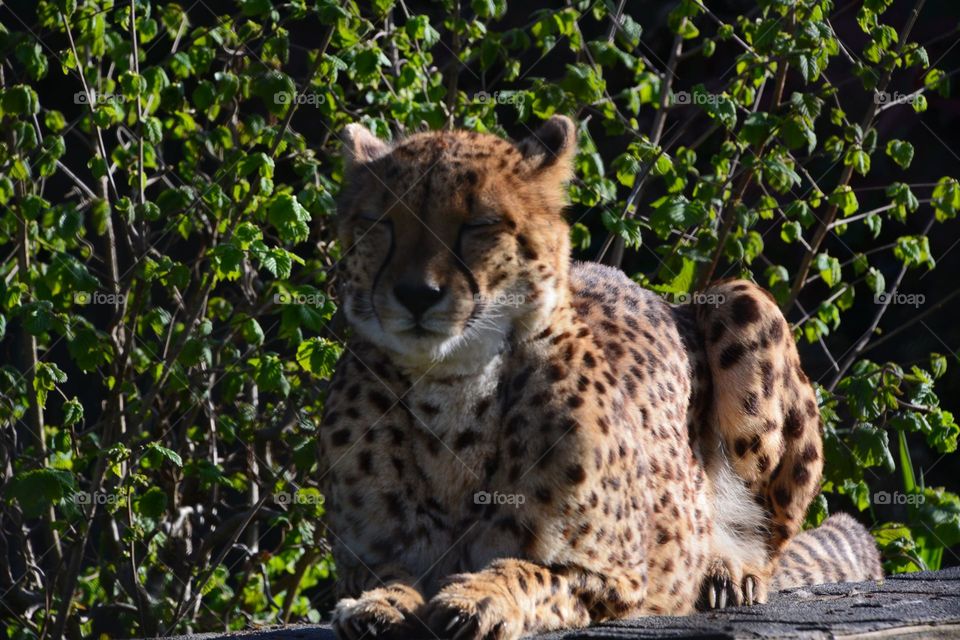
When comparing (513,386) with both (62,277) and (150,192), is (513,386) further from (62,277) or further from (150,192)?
(150,192)

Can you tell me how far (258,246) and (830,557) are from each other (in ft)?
7.41

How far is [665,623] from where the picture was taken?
3850mm

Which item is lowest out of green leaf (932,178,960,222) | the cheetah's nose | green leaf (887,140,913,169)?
the cheetah's nose

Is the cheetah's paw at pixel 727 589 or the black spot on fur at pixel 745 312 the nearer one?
the cheetah's paw at pixel 727 589

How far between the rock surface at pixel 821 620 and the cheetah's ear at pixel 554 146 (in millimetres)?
1248

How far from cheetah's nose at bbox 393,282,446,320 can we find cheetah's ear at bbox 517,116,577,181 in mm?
678

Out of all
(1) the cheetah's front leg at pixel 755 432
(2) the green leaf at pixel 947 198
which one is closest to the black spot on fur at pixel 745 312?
(1) the cheetah's front leg at pixel 755 432

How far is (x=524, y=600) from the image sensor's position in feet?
11.7

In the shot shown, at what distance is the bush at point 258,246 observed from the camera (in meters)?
4.98

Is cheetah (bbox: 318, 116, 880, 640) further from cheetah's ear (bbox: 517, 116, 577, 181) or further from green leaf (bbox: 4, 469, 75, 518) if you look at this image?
green leaf (bbox: 4, 469, 75, 518)

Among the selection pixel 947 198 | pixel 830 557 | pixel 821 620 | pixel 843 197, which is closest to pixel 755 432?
pixel 830 557

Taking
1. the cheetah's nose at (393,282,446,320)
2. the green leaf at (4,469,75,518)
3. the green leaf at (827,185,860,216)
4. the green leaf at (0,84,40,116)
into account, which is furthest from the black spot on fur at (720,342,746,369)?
the green leaf at (0,84,40,116)

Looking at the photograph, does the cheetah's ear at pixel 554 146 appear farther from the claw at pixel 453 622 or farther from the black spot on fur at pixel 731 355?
the claw at pixel 453 622

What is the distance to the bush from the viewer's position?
16.4 ft
